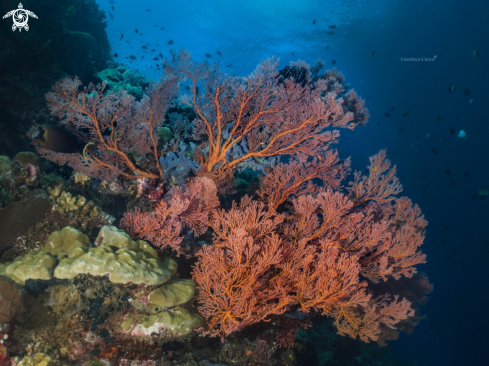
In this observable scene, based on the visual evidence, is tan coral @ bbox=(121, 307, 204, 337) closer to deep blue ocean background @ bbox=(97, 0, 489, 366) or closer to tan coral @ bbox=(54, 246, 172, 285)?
tan coral @ bbox=(54, 246, 172, 285)

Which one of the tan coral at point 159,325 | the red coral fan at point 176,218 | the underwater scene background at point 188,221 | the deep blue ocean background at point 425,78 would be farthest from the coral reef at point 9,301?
the deep blue ocean background at point 425,78

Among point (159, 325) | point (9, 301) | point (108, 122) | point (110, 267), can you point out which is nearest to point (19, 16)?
point (108, 122)

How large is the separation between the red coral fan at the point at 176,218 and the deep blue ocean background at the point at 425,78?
26.6 metres

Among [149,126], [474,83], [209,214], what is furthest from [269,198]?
[474,83]

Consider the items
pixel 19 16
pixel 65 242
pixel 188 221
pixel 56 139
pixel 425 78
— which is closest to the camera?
pixel 65 242

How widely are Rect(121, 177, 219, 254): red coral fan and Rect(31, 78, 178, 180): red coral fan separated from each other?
4.64 ft

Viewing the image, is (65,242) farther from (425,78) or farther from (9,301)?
(425,78)

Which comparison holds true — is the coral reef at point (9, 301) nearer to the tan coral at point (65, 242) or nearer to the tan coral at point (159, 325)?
the tan coral at point (65, 242)

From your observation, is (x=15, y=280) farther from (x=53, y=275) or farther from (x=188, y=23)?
(x=188, y=23)

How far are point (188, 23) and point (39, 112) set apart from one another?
68991mm

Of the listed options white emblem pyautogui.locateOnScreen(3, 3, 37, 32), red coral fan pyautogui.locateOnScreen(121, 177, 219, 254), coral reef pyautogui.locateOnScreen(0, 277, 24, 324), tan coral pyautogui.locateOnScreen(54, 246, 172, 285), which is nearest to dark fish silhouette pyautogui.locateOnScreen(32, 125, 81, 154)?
red coral fan pyautogui.locateOnScreen(121, 177, 219, 254)

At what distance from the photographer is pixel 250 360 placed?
4.28m

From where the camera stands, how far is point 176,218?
410 centimetres

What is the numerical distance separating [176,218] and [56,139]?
2927mm
